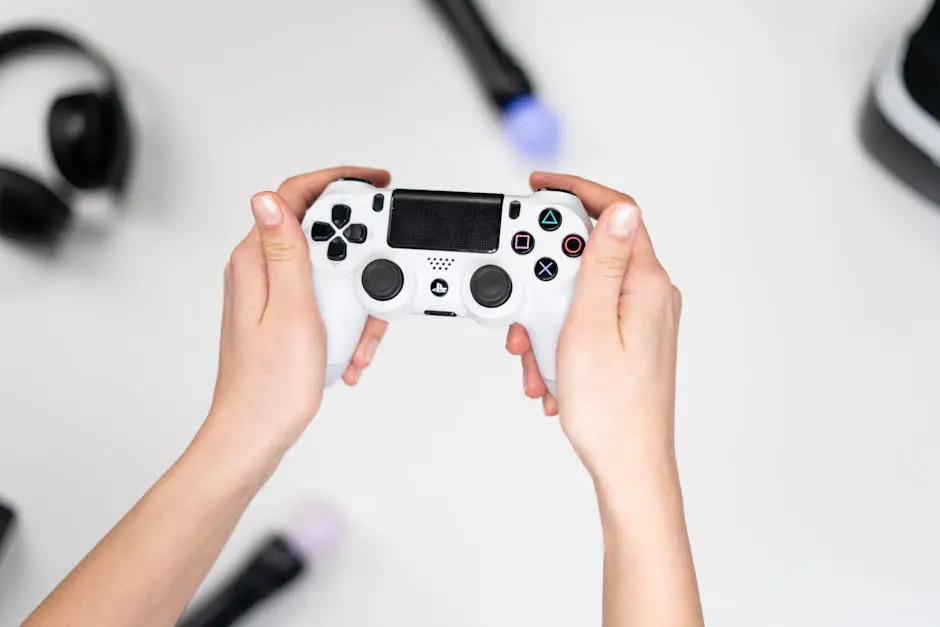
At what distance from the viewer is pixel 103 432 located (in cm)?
69

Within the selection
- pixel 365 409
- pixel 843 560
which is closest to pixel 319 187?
pixel 365 409

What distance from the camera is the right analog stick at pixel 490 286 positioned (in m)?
0.46

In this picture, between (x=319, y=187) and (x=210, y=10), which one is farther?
(x=210, y=10)

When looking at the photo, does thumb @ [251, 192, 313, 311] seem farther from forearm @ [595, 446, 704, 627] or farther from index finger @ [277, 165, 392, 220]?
forearm @ [595, 446, 704, 627]

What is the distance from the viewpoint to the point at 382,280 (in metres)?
0.47

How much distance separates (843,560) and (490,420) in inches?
10.8

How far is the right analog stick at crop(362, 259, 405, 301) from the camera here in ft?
1.53

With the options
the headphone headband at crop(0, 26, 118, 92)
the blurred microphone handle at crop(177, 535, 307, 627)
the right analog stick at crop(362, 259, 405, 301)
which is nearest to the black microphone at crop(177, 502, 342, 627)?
the blurred microphone handle at crop(177, 535, 307, 627)

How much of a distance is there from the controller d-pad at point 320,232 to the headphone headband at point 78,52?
0.27 metres

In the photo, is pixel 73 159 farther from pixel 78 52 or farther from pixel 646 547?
pixel 646 547

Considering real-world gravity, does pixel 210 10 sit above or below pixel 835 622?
above

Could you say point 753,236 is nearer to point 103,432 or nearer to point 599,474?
point 599,474

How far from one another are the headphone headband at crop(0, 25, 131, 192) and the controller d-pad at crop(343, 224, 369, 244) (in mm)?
282

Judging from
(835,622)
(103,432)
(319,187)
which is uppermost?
(319,187)
